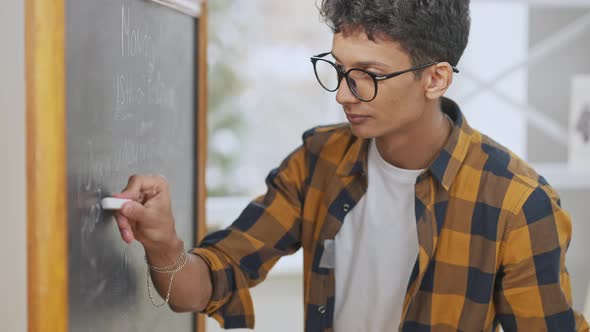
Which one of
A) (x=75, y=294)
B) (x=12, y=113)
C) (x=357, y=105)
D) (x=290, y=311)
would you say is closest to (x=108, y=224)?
(x=75, y=294)

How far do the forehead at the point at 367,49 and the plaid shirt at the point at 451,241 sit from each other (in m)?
0.24

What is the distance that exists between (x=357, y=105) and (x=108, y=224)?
1.60ft

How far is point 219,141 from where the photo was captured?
5602 mm

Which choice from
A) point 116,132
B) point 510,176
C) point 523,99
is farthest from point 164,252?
point 523,99

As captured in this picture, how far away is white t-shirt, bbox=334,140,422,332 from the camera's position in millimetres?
1449

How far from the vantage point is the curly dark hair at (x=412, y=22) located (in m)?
1.25

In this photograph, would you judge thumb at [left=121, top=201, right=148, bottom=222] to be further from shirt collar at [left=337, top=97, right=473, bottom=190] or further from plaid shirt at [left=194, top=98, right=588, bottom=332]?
shirt collar at [left=337, top=97, right=473, bottom=190]

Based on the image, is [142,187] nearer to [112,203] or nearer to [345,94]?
[112,203]

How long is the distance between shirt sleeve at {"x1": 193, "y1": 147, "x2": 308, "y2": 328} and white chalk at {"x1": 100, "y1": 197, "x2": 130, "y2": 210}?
0.38 m

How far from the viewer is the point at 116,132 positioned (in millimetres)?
1014

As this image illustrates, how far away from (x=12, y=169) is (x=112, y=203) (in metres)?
0.22

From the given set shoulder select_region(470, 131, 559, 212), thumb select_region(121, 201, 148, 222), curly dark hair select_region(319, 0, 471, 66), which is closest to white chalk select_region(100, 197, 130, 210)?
thumb select_region(121, 201, 148, 222)

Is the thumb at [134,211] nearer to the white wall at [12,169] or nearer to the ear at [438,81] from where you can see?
the white wall at [12,169]

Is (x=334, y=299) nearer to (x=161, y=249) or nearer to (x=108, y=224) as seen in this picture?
(x=161, y=249)
